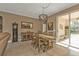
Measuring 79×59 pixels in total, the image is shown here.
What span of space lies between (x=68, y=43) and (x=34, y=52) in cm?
74

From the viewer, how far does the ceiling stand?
241cm

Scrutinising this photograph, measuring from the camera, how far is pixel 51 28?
2.55 meters

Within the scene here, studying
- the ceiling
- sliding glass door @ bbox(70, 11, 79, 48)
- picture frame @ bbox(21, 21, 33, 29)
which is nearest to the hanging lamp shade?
the ceiling

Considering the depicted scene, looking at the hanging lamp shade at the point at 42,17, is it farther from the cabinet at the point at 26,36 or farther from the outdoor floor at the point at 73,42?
the outdoor floor at the point at 73,42

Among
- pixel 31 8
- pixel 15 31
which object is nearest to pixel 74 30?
pixel 31 8

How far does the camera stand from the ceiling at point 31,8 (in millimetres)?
2412

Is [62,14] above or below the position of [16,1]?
below

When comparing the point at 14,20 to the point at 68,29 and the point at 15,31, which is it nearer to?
the point at 15,31

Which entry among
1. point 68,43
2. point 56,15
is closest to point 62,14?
point 56,15

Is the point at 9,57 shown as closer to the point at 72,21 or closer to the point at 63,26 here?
the point at 63,26

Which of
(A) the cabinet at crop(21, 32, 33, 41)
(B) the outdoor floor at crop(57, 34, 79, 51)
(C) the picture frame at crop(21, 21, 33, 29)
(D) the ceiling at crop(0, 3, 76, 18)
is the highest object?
(D) the ceiling at crop(0, 3, 76, 18)

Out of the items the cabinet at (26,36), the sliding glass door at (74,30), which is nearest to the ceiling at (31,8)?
the sliding glass door at (74,30)

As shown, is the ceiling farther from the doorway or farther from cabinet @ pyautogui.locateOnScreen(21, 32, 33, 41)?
cabinet @ pyautogui.locateOnScreen(21, 32, 33, 41)

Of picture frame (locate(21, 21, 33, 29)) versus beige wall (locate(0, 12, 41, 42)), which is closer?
beige wall (locate(0, 12, 41, 42))
